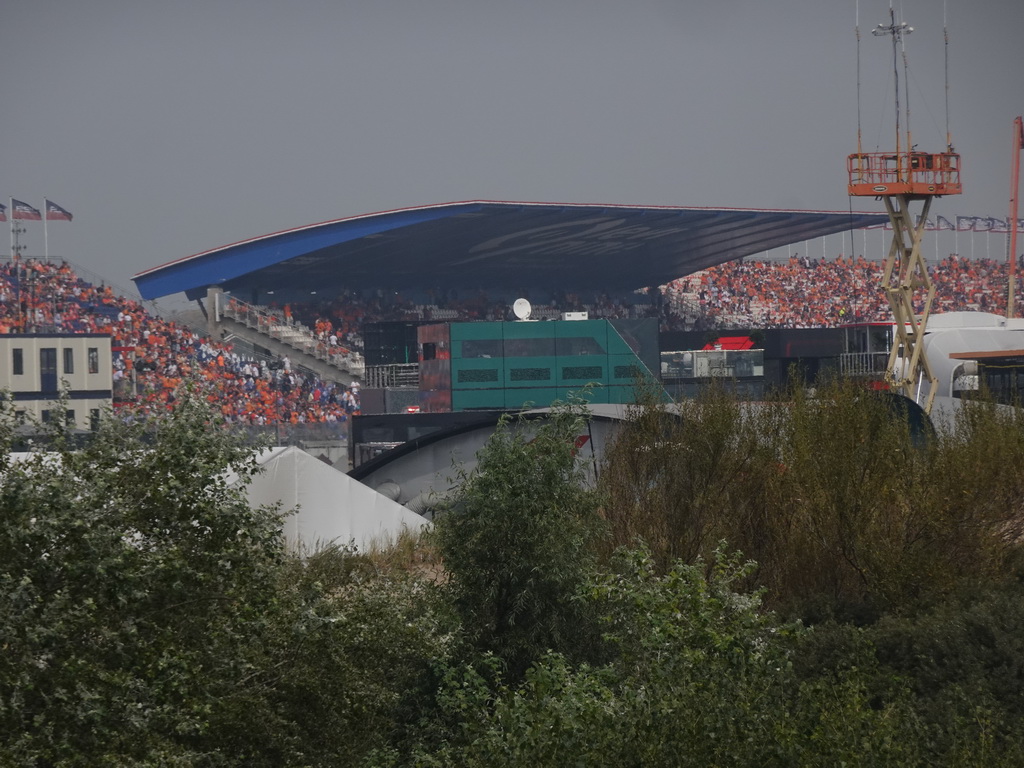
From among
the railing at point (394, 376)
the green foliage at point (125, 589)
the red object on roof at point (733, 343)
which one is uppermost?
the red object on roof at point (733, 343)

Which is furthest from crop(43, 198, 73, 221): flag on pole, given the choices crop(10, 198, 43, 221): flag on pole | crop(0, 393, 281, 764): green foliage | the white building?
crop(0, 393, 281, 764): green foliage

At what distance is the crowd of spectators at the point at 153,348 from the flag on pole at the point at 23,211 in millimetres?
5699

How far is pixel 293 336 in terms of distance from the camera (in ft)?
210

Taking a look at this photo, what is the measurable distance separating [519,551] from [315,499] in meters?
9.25

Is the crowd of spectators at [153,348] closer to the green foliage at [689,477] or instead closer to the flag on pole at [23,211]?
the flag on pole at [23,211]

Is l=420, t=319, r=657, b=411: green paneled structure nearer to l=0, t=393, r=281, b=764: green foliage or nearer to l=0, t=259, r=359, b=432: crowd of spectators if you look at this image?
l=0, t=259, r=359, b=432: crowd of spectators

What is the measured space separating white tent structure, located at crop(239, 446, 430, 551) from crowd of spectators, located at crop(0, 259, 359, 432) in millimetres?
25575

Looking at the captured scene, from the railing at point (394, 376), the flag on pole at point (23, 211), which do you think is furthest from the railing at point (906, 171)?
the flag on pole at point (23, 211)

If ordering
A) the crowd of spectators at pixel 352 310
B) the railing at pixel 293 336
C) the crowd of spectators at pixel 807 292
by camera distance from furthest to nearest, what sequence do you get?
the crowd of spectators at pixel 807 292 → the railing at pixel 293 336 → the crowd of spectators at pixel 352 310

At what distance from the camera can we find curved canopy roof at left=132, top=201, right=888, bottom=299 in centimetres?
6719

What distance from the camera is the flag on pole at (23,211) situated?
222ft

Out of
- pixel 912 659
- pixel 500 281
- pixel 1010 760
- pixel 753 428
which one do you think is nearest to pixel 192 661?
pixel 1010 760

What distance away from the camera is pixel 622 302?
279 ft

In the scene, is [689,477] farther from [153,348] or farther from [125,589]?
[153,348]
